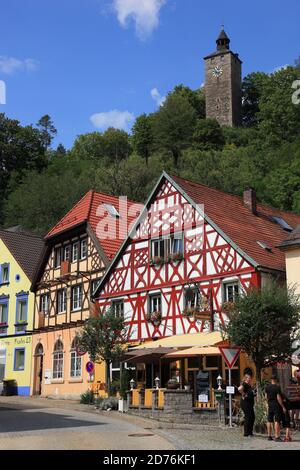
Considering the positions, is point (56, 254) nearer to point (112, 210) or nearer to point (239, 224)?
point (112, 210)

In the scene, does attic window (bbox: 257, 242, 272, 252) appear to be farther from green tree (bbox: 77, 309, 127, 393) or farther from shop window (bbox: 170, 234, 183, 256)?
green tree (bbox: 77, 309, 127, 393)

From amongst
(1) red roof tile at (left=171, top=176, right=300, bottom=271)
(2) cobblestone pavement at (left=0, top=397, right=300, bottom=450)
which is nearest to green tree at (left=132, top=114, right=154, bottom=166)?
(1) red roof tile at (left=171, top=176, right=300, bottom=271)

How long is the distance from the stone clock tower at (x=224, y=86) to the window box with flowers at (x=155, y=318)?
8052cm

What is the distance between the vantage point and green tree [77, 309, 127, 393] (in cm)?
2591

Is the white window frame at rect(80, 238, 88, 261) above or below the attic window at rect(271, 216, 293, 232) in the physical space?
below

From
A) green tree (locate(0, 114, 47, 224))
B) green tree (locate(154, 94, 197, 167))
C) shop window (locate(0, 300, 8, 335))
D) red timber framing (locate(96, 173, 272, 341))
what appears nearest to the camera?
red timber framing (locate(96, 173, 272, 341))

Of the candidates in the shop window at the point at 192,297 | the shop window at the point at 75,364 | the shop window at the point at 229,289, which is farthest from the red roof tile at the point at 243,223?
the shop window at the point at 75,364

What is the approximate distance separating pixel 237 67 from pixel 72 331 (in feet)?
290

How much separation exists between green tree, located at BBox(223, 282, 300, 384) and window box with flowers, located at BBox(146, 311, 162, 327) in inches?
367

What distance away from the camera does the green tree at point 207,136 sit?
85.4m

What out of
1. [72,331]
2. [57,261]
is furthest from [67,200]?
[72,331]

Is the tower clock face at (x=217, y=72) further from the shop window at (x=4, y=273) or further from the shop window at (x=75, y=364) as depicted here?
the shop window at (x=75, y=364)

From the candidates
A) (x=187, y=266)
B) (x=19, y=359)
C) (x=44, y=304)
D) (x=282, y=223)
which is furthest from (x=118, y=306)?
(x=19, y=359)
